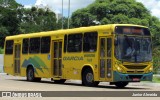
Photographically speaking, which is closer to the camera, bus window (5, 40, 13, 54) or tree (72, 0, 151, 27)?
bus window (5, 40, 13, 54)

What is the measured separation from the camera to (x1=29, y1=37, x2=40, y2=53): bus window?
2914cm

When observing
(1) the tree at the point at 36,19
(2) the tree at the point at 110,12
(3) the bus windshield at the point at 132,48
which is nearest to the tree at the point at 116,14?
(2) the tree at the point at 110,12

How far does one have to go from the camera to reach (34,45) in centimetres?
2958

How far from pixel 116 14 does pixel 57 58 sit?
171ft

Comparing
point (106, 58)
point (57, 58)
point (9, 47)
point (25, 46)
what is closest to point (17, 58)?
point (25, 46)

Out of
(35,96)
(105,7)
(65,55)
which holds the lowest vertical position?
(35,96)

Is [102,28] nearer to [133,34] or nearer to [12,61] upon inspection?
[133,34]

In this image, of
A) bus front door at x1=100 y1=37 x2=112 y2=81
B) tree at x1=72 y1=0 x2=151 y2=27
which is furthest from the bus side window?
tree at x1=72 y1=0 x2=151 y2=27

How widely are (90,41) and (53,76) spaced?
4.55m

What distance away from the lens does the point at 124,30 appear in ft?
74.5

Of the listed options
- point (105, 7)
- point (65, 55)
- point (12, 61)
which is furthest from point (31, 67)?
point (105, 7)

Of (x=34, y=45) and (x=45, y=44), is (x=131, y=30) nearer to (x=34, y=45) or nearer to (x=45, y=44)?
(x=45, y=44)

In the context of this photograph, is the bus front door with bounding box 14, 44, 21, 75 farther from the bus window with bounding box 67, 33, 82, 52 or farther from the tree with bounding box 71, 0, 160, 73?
the tree with bounding box 71, 0, 160, 73

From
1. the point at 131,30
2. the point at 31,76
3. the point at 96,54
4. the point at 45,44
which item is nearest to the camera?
the point at 131,30
